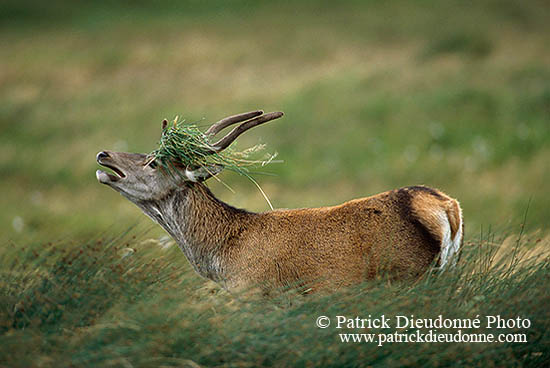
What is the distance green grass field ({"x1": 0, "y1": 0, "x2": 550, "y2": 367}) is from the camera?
18.1 feet

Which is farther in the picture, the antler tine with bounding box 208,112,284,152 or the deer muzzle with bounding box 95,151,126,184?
the antler tine with bounding box 208,112,284,152

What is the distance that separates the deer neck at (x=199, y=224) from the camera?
7.03 meters

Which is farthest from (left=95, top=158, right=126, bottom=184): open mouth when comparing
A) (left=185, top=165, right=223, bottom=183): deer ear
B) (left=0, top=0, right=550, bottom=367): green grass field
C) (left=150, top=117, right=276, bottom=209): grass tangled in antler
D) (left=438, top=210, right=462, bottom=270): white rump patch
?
(left=438, top=210, right=462, bottom=270): white rump patch

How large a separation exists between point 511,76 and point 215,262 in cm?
1905

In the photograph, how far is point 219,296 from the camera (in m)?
6.18

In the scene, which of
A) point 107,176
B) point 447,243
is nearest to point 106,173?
point 107,176

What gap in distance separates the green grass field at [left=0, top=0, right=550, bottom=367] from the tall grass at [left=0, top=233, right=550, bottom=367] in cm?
2

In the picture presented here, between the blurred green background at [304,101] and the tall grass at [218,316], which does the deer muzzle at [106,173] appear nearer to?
the tall grass at [218,316]

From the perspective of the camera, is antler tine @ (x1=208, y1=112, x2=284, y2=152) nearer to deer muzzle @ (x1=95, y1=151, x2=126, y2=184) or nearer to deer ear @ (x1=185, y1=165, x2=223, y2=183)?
deer ear @ (x1=185, y1=165, x2=223, y2=183)

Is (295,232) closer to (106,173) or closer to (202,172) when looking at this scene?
(202,172)

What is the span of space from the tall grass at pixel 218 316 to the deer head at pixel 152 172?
0.64m

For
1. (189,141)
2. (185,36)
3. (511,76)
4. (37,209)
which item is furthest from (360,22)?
(189,141)

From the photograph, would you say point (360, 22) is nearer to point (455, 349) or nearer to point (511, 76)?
point (511, 76)

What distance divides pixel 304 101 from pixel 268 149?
3.45m
